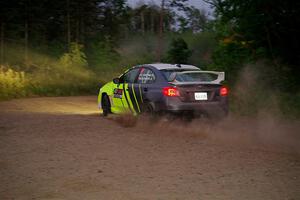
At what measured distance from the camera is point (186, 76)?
10297mm

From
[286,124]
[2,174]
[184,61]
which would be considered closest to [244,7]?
[286,124]

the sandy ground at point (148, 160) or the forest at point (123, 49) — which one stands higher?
the forest at point (123, 49)

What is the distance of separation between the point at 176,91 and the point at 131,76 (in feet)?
7.49

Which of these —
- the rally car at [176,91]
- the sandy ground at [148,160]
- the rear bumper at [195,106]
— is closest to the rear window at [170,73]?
the rally car at [176,91]

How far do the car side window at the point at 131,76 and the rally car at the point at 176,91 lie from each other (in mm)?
132

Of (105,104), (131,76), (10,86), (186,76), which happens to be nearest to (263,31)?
(131,76)

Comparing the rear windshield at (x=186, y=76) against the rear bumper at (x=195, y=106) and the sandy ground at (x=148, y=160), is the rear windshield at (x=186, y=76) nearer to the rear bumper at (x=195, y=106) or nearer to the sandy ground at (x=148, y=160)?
the rear bumper at (x=195, y=106)

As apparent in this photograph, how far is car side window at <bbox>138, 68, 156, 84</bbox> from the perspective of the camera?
35.3 ft

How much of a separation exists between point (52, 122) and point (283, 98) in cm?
737

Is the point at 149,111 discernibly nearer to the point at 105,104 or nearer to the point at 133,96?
the point at 133,96

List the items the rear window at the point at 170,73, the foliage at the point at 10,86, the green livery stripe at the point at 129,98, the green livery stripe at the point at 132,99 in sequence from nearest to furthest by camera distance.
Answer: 1. the rear window at the point at 170,73
2. the green livery stripe at the point at 132,99
3. the green livery stripe at the point at 129,98
4. the foliage at the point at 10,86

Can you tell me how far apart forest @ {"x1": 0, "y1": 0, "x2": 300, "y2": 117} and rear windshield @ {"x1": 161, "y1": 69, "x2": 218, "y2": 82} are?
13.1ft

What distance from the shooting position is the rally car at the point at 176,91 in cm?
995

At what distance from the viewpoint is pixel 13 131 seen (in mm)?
10492
